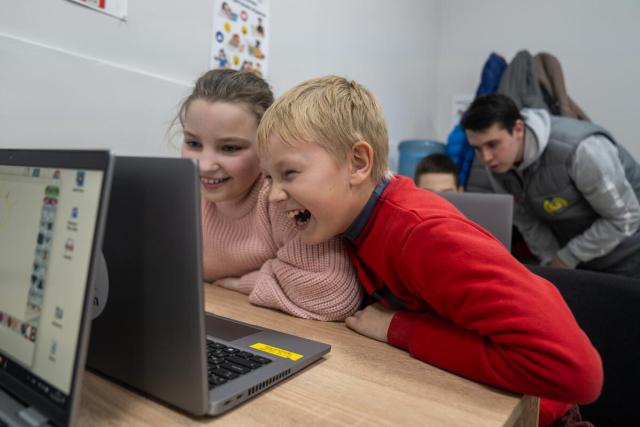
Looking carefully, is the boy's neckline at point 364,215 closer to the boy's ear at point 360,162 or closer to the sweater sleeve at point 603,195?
the boy's ear at point 360,162

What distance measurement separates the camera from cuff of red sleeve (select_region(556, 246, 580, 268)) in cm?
200

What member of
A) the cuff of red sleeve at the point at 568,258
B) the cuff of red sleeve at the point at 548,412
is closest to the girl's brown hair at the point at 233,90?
the cuff of red sleeve at the point at 548,412

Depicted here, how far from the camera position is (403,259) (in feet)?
2.09

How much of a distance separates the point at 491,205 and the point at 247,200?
620mm

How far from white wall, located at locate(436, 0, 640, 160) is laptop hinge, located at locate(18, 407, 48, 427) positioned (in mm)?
2734

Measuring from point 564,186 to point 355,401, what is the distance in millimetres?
1751

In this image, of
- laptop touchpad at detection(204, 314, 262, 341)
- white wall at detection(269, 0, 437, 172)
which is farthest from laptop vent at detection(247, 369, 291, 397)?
white wall at detection(269, 0, 437, 172)

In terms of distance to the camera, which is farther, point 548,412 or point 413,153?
point 413,153

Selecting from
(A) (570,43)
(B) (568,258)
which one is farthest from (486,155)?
(A) (570,43)

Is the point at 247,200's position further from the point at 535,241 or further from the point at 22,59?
the point at 535,241

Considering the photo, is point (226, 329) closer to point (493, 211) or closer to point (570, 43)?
point (493, 211)

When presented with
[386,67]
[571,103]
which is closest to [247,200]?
[386,67]

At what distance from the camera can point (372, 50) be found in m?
2.13

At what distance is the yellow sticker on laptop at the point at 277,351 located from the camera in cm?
59
